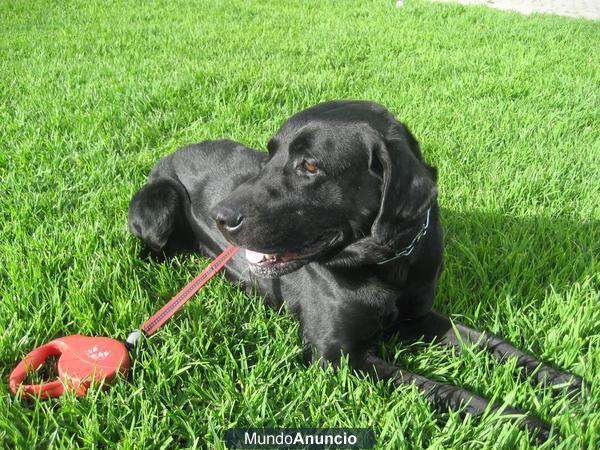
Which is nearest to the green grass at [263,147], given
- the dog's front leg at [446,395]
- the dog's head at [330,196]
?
the dog's front leg at [446,395]

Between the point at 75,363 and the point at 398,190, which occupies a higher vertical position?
the point at 398,190

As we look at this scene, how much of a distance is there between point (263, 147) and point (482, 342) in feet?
7.59

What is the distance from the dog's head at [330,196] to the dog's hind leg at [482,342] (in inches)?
20.6

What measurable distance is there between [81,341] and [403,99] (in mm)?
3631

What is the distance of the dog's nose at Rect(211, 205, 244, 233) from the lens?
1901mm

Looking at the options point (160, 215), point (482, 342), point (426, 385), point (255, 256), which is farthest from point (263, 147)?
point (426, 385)

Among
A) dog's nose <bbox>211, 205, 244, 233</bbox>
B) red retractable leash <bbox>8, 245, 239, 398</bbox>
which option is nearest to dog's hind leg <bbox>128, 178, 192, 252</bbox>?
red retractable leash <bbox>8, 245, 239, 398</bbox>

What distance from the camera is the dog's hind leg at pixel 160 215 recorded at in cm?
281

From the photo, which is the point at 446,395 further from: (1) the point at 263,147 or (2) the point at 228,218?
(1) the point at 263,147

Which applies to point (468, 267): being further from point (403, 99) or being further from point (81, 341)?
point (403, 99)

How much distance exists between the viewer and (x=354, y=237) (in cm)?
202

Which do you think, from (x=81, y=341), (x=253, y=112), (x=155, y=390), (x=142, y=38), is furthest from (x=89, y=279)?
(x=142, y=38)

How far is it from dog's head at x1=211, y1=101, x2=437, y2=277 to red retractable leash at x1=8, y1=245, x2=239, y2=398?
492 millimetres

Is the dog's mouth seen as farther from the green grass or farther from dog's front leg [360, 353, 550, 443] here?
dog's front leg [360, 353, 550, 443]
